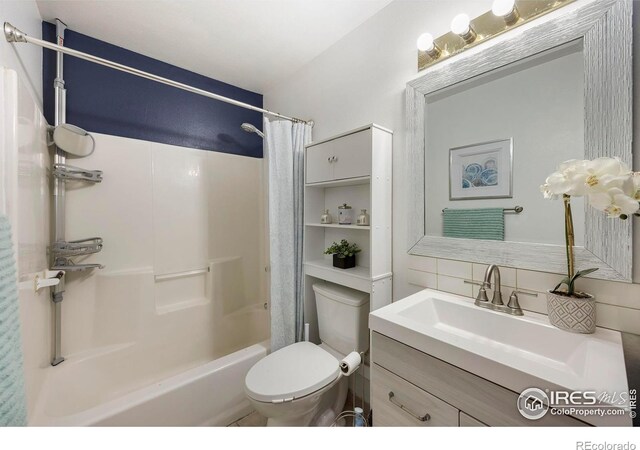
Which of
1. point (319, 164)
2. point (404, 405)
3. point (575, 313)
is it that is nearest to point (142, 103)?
point (319, 164)

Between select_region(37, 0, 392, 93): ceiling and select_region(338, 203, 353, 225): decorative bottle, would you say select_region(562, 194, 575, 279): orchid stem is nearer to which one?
select_region(338, 203, 353, 225): decorative bottle

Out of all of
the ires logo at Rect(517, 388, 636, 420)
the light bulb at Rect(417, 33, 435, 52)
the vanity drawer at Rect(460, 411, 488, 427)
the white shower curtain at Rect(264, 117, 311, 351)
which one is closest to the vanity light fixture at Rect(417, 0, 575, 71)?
the light bulb at Rect(417, 33, 435, 52)

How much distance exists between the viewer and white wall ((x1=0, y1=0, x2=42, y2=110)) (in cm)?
96

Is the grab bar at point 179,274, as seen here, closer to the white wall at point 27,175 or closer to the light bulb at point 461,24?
the white wall at point 27,175

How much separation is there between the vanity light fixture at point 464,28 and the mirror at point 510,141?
0.59 feet

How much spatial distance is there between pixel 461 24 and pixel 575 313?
44.9 inches

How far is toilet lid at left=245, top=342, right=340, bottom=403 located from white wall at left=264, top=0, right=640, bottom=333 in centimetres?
52

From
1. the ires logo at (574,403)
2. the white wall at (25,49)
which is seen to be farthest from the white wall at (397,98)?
the white wall at (25,49)

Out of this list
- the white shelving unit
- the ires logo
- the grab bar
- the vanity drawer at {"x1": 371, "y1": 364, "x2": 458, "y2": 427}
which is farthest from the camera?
the grab bar

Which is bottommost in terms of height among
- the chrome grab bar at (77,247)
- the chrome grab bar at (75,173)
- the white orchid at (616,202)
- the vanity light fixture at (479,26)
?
the chrome grab bar at (77,247)

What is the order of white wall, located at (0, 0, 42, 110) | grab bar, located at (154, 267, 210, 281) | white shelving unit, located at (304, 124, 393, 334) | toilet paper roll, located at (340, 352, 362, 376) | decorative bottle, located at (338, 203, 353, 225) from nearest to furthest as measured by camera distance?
white wall, located at (0, 0, 42, 110) → toilet paper roll, located at (340, 352, 362, 376) → white shelving unit, located at (304, 124, 393, 334) → decorative bottle, located at (338, 203, 353, 225) → grab bar, located at (154, 267, 210, 281)

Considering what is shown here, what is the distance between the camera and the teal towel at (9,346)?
50 cm

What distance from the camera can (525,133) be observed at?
3.01 ft
